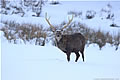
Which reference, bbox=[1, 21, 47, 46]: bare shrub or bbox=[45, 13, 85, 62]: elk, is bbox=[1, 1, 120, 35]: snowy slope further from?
bbox=[45, 13, 85, 62]: elk

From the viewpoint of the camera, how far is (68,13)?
16.2 meters

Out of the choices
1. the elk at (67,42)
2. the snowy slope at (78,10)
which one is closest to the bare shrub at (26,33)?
the snowy slope at (78,10)

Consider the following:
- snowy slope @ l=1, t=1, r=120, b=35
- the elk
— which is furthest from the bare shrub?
the elk

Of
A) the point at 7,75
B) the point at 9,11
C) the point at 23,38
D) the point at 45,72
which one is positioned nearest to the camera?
the point at 7,75

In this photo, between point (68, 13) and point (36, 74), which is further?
point (68, 13)

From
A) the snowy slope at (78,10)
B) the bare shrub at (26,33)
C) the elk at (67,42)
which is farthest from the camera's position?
the snowy slope at (78,10)

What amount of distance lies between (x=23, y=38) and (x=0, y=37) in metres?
1.45

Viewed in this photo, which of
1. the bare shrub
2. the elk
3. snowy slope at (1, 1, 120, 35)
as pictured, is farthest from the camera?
snowy slope at (1, 1, 120, 35)

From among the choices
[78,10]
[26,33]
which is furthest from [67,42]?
[78,10]

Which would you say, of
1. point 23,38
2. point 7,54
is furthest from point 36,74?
point 23,38

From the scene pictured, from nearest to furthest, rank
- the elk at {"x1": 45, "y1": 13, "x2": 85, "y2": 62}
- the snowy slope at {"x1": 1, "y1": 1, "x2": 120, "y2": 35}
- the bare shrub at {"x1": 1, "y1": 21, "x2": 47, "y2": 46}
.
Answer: the elk at {"x1": 45, "y1": 13, "x2": 85, "y2": 62} → the bare shrub at {"x1": 1, "y1": 21, "x2": 47, "y2": 46} → the snowy slope at {"x1": 1, "y1": 1, "x2": 120, "y2": 35}

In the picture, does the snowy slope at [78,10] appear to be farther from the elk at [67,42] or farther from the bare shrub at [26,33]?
the elk at [67,42]

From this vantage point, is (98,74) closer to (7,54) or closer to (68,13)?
(7,54)

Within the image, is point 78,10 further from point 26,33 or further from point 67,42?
point 67,42
